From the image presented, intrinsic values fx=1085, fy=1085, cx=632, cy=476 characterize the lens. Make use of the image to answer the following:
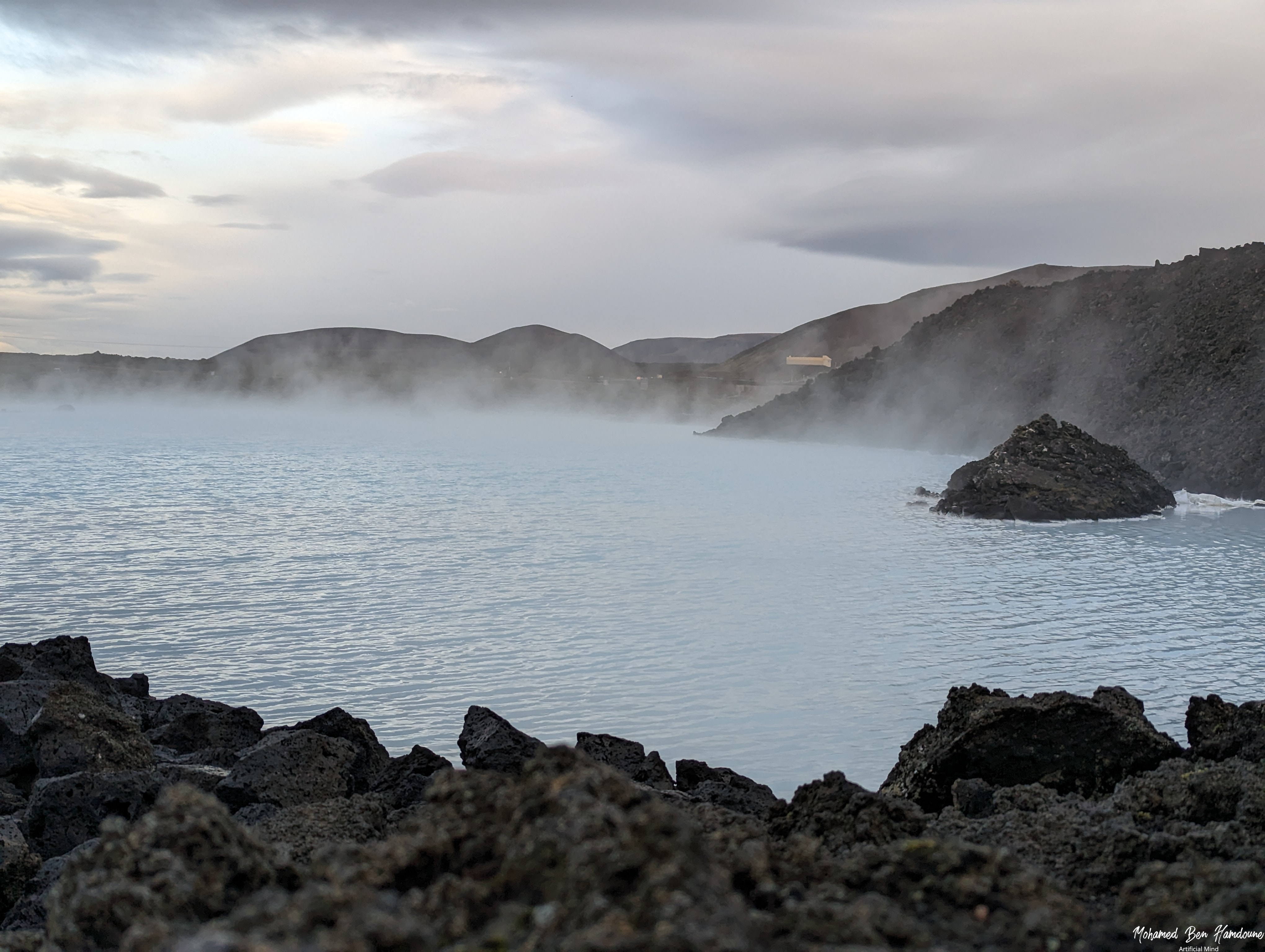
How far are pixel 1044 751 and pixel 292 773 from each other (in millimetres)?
4630

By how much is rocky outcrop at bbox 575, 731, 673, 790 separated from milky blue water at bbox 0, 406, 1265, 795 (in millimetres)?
1765

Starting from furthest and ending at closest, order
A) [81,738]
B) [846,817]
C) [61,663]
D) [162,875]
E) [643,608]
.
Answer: [643,608] → [61,663] → [81,738] → [846,817] → [162,875]

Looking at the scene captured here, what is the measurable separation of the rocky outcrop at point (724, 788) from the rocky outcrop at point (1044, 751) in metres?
0.87

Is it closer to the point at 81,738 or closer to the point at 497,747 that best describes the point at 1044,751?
the point at 497,747

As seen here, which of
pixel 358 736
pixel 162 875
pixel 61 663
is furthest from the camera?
pixel 61 663

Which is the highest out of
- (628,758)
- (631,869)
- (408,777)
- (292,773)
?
(631,869)

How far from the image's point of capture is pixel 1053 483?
31094 mm

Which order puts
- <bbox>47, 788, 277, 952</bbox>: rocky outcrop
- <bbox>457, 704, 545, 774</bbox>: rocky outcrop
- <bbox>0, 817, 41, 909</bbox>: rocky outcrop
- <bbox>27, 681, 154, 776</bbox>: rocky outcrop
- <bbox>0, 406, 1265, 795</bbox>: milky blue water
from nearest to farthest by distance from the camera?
<bbox>47, 788, 277, 952</bbox>: rocky outcrop, <bbox>0, 817, 41, 909</bbox>: rocky outcrop, <bbox>27, 681, 154, 776</bbox>: rocky outcrop, <bbox>457, 704, 545, 774</bbox>: rocky outcrop, <bbox>0, 406, 1265, 795</bbox>: milky blue water

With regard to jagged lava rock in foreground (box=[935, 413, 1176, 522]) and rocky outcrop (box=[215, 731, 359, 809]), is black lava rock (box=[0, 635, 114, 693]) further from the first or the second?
jagged lava rock in foreground (box=[935, 413, 1176, 522])

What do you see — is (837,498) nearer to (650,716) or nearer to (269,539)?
(269,539)

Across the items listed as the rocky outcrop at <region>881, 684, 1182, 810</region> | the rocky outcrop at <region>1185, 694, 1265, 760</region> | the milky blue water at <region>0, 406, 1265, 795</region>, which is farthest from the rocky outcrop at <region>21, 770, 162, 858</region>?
the rocky outcrop at <region>1185, 694, 1265, 760</region>

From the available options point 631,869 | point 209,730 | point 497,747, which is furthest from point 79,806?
point 631,869

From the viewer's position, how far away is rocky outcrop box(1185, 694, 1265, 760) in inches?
256

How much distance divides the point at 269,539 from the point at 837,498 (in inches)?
755
